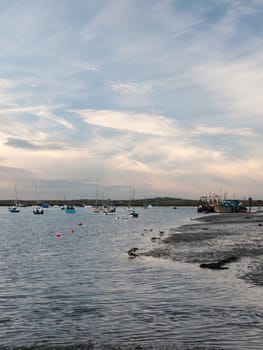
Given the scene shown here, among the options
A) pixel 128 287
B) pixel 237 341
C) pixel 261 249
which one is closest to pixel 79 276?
pixel 128 287

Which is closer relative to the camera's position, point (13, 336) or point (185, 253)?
point (13, 336)

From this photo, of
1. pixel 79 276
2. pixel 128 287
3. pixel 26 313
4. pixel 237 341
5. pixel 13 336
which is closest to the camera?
pixel 237 341

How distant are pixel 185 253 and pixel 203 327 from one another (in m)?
23.7

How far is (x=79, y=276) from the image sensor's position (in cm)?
2862

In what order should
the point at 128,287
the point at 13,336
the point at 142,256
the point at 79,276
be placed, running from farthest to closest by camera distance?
the point at 142,256, the point at 79,276, the point at 128,287, the point at 13,336

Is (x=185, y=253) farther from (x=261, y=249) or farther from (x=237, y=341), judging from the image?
(x=237, y=341)

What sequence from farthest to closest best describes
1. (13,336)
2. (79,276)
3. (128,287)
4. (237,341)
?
(79,276) < (128,287) < (13,336) < (237,341)

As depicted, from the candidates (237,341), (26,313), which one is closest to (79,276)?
(26,313)

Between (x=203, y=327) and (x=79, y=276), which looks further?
(x=79, y=276)

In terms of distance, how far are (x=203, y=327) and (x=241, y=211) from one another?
164 meters

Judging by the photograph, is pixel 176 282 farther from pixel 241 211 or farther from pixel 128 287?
pixel 241 211

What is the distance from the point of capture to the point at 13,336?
50.5 ft

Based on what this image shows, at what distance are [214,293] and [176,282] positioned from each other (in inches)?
142

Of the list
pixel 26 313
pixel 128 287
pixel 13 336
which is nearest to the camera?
pixel 13 336
